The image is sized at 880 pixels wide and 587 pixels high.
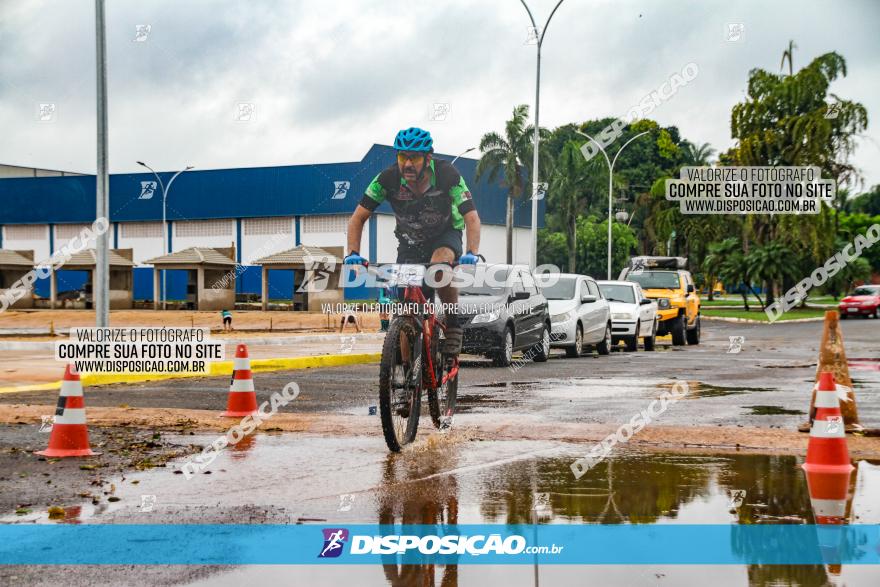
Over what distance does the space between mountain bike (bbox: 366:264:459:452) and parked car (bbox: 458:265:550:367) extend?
914 centimetres

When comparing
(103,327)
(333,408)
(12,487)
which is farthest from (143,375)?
(12,487)

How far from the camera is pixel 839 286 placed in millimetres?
67875

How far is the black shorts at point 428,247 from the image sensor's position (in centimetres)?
881

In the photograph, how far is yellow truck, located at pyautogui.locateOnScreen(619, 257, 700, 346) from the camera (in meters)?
28.6

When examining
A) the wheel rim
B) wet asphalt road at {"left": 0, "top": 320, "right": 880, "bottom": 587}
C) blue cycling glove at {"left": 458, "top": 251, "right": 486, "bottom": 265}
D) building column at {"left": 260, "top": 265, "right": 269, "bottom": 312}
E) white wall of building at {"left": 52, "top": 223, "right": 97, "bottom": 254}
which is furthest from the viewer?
white wall of building at {"left": 52, "top": 223, "right": 97, "bottom": 254}

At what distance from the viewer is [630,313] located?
25719mm

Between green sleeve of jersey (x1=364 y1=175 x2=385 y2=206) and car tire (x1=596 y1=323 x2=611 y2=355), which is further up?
green sleeve of jersey (x1=364 y1=175 x2=385 y2=206)

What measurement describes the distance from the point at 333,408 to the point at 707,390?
5.37m

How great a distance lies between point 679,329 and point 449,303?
20.7 m

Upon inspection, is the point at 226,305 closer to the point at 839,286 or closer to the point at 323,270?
the point at 323,270

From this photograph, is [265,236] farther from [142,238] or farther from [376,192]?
[376,192]

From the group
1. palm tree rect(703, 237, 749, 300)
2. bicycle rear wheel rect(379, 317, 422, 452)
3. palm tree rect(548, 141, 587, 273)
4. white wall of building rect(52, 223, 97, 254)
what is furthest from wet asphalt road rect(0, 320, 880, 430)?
white wall of building rect(52, 223, 97, 254)

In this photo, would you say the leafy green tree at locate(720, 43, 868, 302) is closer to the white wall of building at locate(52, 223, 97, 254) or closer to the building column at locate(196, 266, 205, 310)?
the building column at locate(196, 266, 205, 310)

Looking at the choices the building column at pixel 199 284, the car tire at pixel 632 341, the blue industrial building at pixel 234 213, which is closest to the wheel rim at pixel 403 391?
the car tire at pixel 632 341
